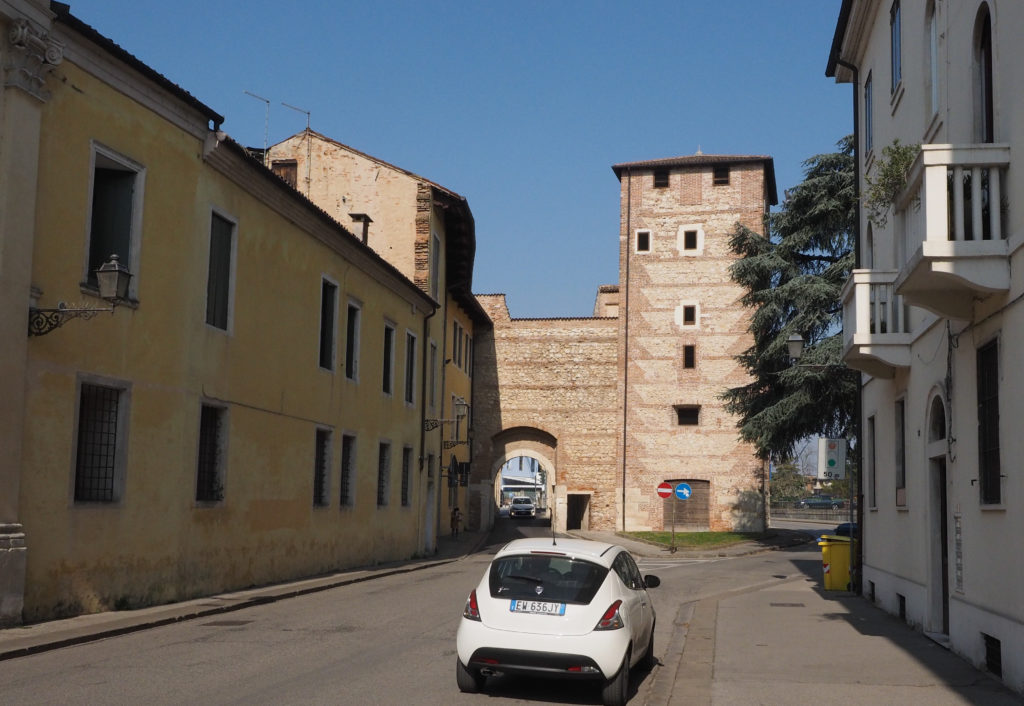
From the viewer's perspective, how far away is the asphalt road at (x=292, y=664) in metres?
8.56

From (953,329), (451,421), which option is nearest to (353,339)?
(451,421)

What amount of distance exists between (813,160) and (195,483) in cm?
2519

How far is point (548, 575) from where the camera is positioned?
927 cm

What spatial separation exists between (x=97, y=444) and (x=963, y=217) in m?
11.0

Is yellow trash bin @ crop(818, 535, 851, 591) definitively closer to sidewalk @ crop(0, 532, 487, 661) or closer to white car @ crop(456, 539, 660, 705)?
sidewalk @ crop(0, 532, 487, 661)

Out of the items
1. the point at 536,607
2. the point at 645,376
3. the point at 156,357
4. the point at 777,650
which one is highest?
the point at 645,376

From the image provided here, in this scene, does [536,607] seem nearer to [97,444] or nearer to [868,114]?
[97,444]

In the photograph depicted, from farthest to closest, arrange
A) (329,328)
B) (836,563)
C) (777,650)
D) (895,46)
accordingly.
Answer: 1. (329,328)
2. (836,563)
3. (895,46)
4. (777,650)

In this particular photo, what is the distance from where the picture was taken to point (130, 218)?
14789mm

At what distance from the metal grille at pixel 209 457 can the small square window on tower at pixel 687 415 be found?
1144 inches

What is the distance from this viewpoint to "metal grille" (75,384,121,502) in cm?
1384

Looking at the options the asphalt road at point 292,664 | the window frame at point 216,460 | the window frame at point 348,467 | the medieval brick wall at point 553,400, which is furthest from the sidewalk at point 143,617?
the medieval brick wall at point 553,400

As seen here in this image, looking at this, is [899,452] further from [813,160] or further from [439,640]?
[813,160]

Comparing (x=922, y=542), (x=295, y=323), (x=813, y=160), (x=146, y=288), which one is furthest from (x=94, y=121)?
(x=813, y=160)
